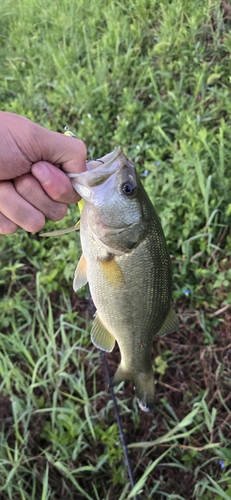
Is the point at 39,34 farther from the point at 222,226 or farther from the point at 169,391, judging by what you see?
the point at 169,391

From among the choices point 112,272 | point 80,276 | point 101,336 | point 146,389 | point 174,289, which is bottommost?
point 174,289

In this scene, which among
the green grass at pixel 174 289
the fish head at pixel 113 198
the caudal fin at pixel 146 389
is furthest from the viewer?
the green grass at pixel 174 289

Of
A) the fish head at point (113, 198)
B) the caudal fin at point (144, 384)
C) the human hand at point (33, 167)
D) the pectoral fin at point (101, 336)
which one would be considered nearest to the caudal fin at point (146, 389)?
the caudal fin at point (144, 384)

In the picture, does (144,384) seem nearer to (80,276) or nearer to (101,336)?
(101,336)

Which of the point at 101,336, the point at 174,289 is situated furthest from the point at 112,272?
the point at 174,289

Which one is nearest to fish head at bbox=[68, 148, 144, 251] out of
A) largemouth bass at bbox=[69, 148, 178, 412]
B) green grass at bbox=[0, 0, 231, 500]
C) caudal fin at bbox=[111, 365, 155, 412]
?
largemouth bass at bbox=[69, 148, 178, 412]

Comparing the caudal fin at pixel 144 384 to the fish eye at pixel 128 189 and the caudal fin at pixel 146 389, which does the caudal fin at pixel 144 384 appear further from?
the fish eye at pixel 128 189
